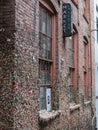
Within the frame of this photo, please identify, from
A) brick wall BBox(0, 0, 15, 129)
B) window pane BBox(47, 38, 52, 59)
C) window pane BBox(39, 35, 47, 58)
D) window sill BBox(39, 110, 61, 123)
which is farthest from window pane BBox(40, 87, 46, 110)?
Answer: brick wall BBox(0, 0, 15, 129)

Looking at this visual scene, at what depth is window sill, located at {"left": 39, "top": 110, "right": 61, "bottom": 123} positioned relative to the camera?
328 inches

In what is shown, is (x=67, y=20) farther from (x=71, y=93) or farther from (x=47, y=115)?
(x=47, y=115)

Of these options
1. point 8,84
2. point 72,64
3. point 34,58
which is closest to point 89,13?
point 72,64

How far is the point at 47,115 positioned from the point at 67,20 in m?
3.40

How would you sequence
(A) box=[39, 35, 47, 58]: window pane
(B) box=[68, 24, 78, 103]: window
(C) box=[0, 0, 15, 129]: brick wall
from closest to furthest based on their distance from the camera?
(C) box=[0, 0, 15, 129]: brick wall, (A) box=[39, 35, 47, 58]: window pane, (B) box=[68, 24, 78, 103]: window

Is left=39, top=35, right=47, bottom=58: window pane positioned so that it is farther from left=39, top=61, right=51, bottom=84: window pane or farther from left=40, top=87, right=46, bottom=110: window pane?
left=40, top=87, right=46, bottom=110: window pane

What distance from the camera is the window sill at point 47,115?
8320 millimetres

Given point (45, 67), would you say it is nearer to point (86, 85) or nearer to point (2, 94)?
point (2, 94)

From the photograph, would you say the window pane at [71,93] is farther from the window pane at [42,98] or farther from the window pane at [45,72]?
the window pane at [42,98]

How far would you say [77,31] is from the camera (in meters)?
13.7

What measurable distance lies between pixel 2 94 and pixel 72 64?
6.72 meters

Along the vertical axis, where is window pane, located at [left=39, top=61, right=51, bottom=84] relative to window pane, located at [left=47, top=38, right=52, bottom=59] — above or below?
below

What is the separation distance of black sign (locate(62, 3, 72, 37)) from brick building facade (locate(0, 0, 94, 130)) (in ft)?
0.78

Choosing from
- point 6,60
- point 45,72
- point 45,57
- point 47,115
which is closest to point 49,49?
point 45,57
